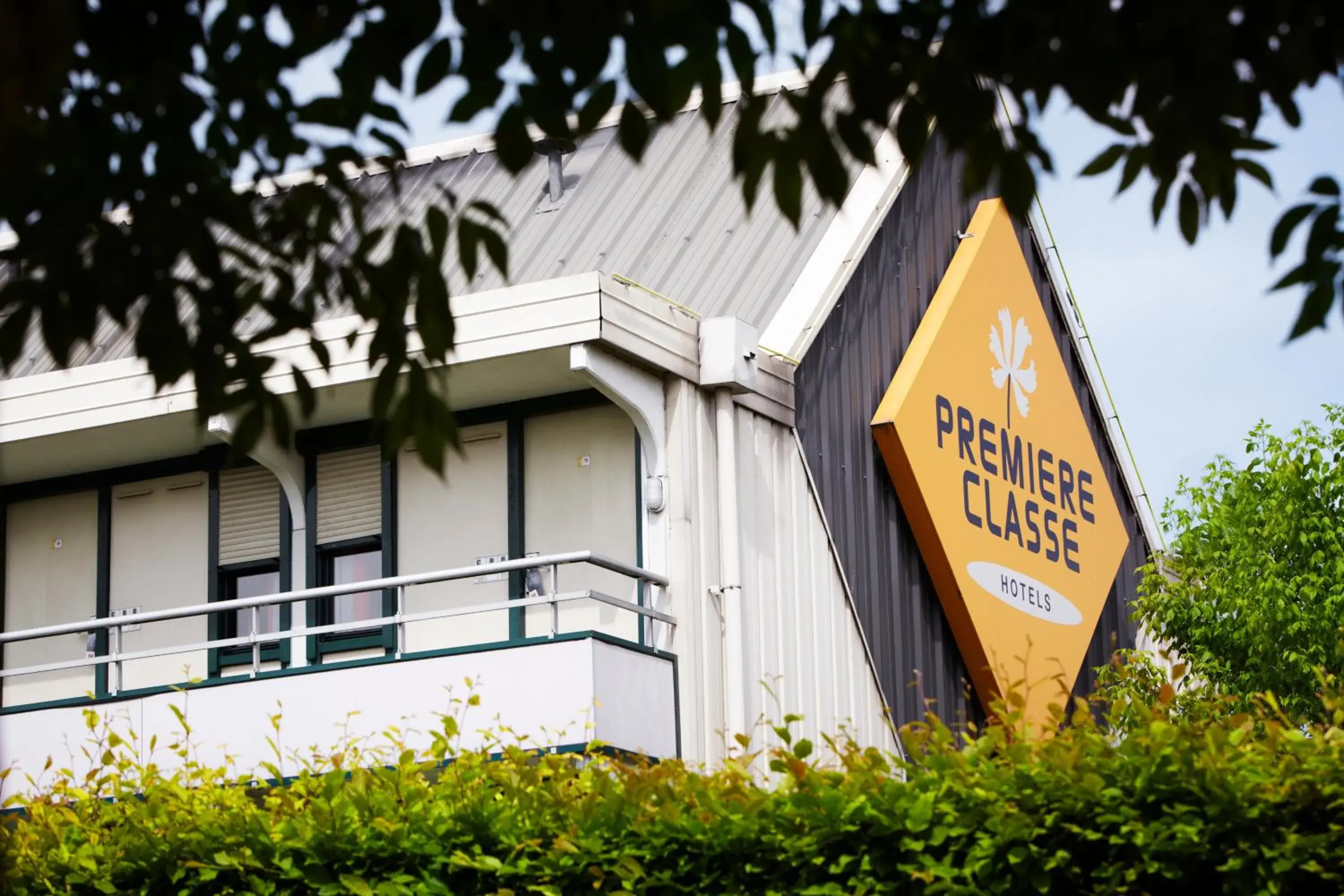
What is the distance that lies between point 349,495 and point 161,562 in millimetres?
2366

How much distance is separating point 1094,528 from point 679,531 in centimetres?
875

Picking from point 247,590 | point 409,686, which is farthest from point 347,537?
point 409,686

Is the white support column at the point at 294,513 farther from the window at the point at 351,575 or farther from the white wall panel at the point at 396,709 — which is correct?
the white wall panel at the point at 396,709

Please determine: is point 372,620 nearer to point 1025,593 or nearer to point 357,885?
point 1025,593

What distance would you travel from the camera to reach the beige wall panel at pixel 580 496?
18375 mm

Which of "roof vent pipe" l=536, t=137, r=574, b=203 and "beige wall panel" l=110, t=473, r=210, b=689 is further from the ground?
"roof vent pipe" l=536, t=137, r=574, b=203

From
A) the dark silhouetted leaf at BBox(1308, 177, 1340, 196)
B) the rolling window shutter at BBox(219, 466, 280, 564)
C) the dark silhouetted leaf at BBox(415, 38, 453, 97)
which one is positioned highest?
the rolling window shutter at BBox(219, 466, 280, 564)

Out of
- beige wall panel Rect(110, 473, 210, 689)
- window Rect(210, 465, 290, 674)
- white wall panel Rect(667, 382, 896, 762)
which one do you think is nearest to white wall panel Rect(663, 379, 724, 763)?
white wall panel Rect(667, 382, 896, 762)

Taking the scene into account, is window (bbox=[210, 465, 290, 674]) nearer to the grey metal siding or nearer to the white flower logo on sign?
the grey metal siding

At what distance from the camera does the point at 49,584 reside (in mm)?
21234

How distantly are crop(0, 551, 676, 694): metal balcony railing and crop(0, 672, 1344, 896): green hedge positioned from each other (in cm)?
479

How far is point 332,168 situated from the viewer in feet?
19.8

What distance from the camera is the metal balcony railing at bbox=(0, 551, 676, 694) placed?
660 inches

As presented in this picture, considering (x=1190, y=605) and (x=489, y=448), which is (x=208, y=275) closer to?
(x=489, y=448)
